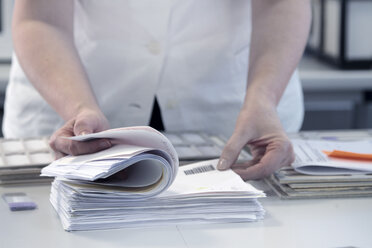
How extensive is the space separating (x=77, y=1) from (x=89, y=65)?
0.50 ft

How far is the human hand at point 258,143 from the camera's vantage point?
113 centimetres

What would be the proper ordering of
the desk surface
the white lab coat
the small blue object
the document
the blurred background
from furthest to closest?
the blurred background → the white lab coat → the document → the small blue object → the desk surface

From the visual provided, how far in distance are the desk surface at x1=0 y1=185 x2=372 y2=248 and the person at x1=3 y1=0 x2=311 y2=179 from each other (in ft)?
0.92

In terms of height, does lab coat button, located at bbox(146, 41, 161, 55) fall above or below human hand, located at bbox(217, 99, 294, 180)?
above

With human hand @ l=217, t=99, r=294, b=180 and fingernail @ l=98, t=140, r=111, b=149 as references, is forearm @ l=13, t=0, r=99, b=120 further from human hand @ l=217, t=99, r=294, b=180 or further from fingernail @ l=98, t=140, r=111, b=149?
human hand @ l=217, t=99, r=294, b=180

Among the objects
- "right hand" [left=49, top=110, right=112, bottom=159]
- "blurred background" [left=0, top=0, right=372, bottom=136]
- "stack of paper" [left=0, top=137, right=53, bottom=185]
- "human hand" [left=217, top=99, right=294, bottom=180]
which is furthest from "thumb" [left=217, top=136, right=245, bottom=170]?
"blurred background" [left=0, top=0, right=372, bottom=136]

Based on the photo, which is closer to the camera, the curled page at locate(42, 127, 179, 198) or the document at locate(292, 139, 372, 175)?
the curled page at locate(42, 127, 179, 198)

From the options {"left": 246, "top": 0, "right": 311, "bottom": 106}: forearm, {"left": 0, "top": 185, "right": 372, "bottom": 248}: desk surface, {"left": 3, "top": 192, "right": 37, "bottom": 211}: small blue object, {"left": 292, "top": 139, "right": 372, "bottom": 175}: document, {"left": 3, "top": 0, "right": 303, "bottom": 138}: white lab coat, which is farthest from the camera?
{"left": 3, "top": 0, "right": 303, "bottom": 138}: white lab coat

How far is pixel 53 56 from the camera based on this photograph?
51.3 inches

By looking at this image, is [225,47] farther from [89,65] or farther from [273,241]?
[273,241]

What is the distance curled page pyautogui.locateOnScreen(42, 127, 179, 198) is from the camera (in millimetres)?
946

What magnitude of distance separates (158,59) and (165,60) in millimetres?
22

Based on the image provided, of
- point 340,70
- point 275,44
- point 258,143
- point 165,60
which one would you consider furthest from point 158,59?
point 340,70

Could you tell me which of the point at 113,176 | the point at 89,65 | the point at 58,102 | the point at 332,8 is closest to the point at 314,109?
the point at 332,8
